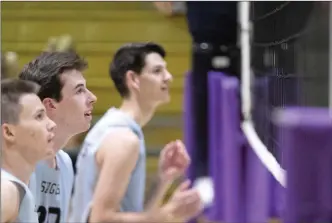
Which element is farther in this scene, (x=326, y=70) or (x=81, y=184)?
(x=326, y=70)

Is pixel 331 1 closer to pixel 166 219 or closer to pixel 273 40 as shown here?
pixel 273 40

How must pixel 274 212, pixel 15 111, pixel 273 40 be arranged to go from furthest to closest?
pixel 274 212, pixel 273 40, pixel 15 111

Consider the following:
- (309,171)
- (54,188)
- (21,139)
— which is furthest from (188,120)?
(309,171)

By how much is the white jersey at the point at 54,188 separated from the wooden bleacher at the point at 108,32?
5.9 inches

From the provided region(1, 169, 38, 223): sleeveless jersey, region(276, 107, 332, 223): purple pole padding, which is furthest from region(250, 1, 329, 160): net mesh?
region(276, 107, 332, 223): purple pole padding

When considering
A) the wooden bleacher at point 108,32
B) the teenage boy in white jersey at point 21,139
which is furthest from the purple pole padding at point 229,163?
the teenage boy in white jersey at point 21,139

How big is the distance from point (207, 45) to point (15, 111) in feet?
3.56

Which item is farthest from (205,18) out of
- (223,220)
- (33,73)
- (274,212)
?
(33,73)

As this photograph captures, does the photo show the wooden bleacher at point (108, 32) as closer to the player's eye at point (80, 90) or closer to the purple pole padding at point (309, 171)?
the player's eye at point (80, 90)

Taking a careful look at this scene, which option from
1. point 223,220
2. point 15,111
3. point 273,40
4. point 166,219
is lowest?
point 223,220

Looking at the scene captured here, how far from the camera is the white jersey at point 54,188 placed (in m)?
0.88

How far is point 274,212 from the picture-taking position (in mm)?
1659

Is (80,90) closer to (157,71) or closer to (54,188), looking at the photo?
(54,188)

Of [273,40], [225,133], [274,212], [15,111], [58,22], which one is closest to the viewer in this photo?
[15,111]
